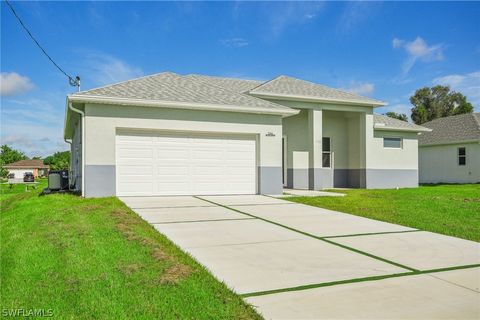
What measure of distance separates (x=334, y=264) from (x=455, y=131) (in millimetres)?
24573

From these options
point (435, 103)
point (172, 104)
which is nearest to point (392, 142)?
point (172, 104)

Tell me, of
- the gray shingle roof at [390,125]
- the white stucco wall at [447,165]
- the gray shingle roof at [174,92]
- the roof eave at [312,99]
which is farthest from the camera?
the white stucco wall at [447,165]

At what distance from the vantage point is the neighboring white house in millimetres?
22891

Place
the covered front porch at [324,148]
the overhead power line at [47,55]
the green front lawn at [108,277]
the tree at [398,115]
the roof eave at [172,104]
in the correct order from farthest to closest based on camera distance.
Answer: the tree at [398,115] < the covered front porch at [324,148] < the roof eave at [172,104] < the overhead power line at [47,55] < the green front lawn at [108,277]

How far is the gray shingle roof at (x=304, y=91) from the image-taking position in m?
16.3

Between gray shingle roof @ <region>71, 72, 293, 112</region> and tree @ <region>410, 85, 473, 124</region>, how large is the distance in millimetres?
45554

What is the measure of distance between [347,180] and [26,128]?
22.4 meters

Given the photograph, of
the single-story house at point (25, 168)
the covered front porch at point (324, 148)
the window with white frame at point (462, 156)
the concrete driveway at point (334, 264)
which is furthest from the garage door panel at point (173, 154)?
the single-story house at point (25, 168)

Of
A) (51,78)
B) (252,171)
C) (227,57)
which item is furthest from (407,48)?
(51,78)

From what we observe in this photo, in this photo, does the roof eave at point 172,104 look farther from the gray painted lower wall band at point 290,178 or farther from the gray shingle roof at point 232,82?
the gray shingle roof at point 232,82

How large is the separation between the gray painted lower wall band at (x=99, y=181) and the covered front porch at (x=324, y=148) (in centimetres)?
834

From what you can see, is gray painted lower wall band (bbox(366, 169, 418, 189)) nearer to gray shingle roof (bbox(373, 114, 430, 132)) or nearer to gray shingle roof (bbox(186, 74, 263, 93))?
gray shingle roof (bbox(373, 114, 430, 132))

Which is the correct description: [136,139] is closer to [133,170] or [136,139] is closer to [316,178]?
[133,170]

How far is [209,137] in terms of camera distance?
13.4m
